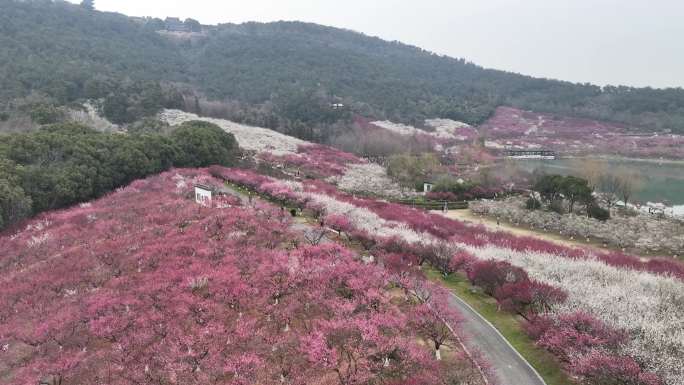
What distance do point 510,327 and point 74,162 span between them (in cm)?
4334

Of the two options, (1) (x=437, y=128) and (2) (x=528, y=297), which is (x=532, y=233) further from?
(1) (x=437, y=128)

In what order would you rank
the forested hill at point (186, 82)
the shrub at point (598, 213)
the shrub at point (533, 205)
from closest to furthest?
1. the shrub at point (598, 213)
2. the shrub at point (533, 205)
3. the forested hill at point (186, 82)

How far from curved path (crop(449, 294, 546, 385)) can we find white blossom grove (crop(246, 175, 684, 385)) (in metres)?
3.07

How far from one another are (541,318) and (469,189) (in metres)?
42.5

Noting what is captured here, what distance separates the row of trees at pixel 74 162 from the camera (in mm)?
39506

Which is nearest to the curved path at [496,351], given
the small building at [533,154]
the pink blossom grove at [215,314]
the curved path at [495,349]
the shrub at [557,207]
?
the curved path at [495,349]

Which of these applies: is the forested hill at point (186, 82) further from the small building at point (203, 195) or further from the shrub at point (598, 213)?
the shrub at point (598, 213)

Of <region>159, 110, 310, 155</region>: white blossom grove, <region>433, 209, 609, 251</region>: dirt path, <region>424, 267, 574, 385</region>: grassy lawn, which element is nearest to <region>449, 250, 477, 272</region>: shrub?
<region>424, 267, 574, 385</region>: grassy lawn

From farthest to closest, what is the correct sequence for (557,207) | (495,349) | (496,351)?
1. (557,207)
2. (495,349)
3. (496,351)

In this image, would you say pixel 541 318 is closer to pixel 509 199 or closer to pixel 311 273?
pixel 311 273

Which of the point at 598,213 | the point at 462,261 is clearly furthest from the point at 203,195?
the point at 598,213

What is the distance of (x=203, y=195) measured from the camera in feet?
133

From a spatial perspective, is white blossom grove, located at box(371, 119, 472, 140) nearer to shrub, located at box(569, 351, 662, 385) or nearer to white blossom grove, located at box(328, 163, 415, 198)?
white blossom grove, located at box(328, 163, 415, 198)

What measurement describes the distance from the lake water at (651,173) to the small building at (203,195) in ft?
215
